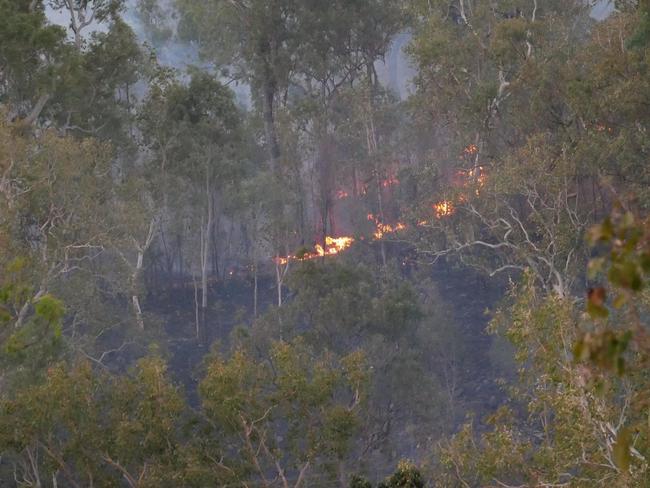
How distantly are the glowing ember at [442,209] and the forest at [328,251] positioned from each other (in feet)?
0.84

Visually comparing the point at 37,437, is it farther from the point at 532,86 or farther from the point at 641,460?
the point at 532,86

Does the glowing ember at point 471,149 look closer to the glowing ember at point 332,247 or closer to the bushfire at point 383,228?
the bushfire at point 383,228

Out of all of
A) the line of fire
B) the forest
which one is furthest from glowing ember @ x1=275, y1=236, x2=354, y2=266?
the forest

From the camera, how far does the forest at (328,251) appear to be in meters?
12.8

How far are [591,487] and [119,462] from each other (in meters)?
7.41

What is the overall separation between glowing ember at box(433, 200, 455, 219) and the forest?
0.26m

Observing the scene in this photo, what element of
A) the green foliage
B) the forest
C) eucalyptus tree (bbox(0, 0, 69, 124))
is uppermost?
eucalyptus tree (bbox(0, 0, 69, 124))

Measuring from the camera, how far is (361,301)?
81.5ft

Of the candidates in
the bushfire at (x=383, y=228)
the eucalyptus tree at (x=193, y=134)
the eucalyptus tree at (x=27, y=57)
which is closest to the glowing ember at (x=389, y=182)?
the bushfire at (x=383, y=228)

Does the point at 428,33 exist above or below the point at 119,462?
above

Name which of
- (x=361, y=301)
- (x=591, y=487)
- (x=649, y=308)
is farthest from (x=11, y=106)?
(x=591, y=487)

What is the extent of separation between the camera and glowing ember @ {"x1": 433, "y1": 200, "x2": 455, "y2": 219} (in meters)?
27.6

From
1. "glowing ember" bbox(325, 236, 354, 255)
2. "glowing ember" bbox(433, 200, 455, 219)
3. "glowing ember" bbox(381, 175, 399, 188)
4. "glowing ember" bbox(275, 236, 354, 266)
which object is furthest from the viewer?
"glowing ember" bbox(381, 175, 399, 188)

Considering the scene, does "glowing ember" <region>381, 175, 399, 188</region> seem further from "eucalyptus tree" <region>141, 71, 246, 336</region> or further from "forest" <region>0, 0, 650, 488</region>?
"eucalyptus tree" <region>141, 71, 246, 336</region>
